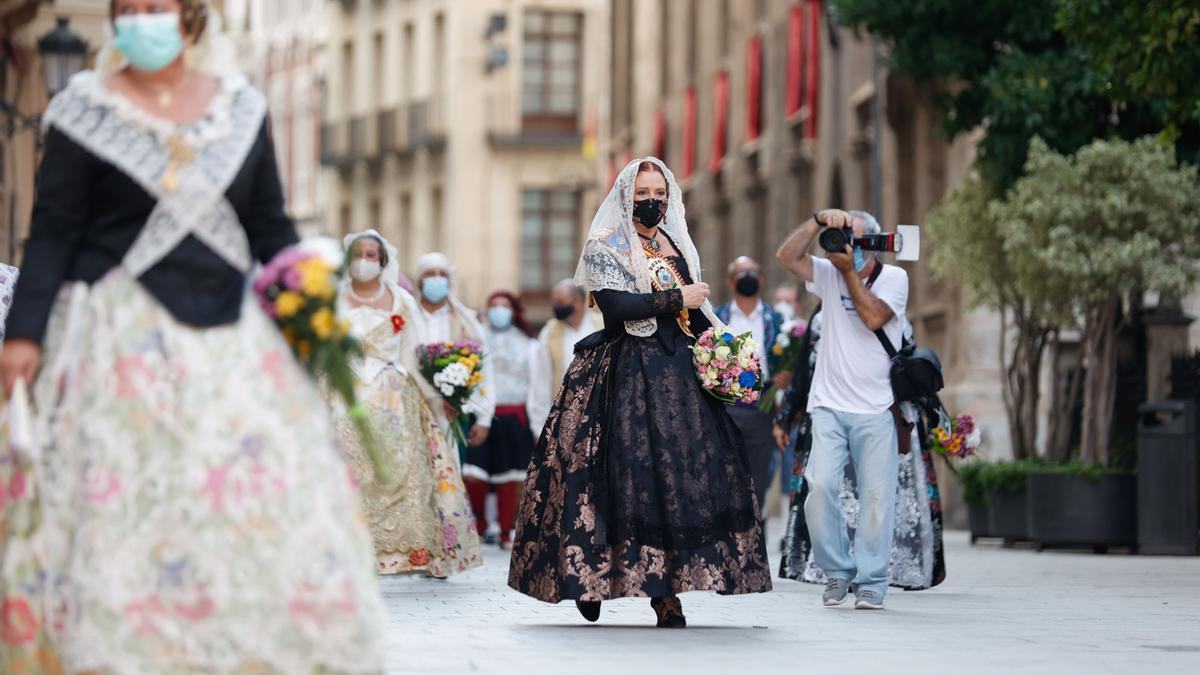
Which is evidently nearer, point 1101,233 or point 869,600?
point 869,600

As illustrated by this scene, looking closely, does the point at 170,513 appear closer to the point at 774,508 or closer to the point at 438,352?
the point at 438,352

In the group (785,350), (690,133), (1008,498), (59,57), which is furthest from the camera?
(690,133)

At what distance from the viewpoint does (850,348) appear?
1263 centimetres

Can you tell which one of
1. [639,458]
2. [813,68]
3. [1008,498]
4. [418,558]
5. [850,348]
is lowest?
[418,558]

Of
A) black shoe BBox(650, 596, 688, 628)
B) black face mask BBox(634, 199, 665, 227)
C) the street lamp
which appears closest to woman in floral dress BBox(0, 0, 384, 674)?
black face mask BBox(634, 199, 665, 227)

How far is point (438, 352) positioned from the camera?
1563 cm

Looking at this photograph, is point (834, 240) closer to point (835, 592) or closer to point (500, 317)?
point (835, 592)

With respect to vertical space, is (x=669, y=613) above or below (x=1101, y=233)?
below

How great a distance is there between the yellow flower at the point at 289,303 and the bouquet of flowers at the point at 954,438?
284 inches

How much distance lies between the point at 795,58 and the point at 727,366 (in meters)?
26.5

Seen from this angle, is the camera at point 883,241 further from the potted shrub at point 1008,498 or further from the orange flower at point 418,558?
the potted shrub at point 1008,498

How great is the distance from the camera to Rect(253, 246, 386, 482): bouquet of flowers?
6914mm

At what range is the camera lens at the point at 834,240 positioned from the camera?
40.4 feet

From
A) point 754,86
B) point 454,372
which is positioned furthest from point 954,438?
point 754,86
